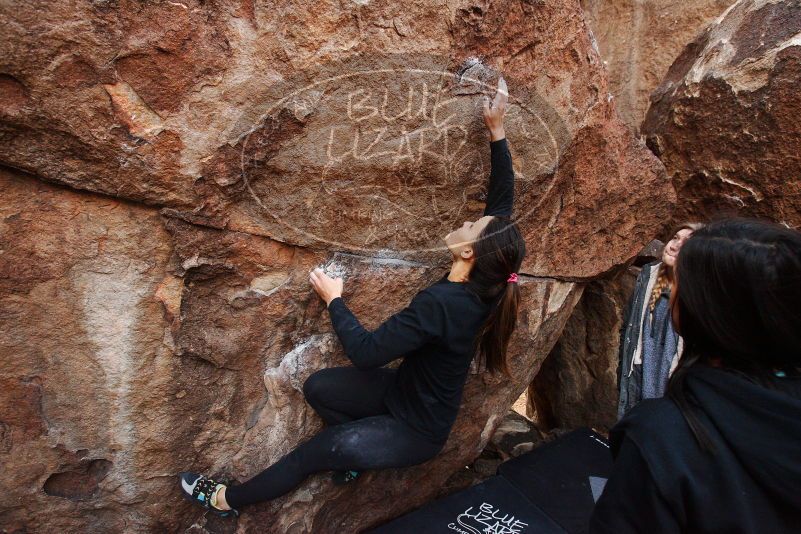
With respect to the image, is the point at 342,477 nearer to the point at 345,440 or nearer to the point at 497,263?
the point at 345,440

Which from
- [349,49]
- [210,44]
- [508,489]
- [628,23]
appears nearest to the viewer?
→ [210,44]

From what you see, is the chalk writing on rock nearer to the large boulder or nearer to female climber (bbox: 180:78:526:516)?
the large boulder

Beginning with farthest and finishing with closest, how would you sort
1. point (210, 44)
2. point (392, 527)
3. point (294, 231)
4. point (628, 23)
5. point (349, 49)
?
point (628, 23) → point (392, 527) → point (294, 231) → point (349, 49) → point (210, 44)

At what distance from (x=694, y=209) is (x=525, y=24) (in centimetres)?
178

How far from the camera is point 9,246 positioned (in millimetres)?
1644

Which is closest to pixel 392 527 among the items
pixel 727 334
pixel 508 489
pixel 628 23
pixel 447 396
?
pixel 508 489

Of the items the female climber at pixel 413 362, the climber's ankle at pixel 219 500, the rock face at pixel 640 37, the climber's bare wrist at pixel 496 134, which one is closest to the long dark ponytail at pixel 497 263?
the female climber at pixel 413 362

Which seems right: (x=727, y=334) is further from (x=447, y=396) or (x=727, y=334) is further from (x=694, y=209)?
(x=694, y=209)

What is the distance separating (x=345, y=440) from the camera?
1.87 m

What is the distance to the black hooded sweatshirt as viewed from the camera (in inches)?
34.6

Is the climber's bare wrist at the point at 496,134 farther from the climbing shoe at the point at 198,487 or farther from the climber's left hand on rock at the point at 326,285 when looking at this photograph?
the climbing shoe at the point at 198,487

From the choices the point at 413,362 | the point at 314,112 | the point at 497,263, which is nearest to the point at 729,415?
the point at 497,263

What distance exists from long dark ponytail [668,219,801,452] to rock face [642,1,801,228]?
2108mm

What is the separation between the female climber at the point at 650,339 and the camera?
2.08 metres
